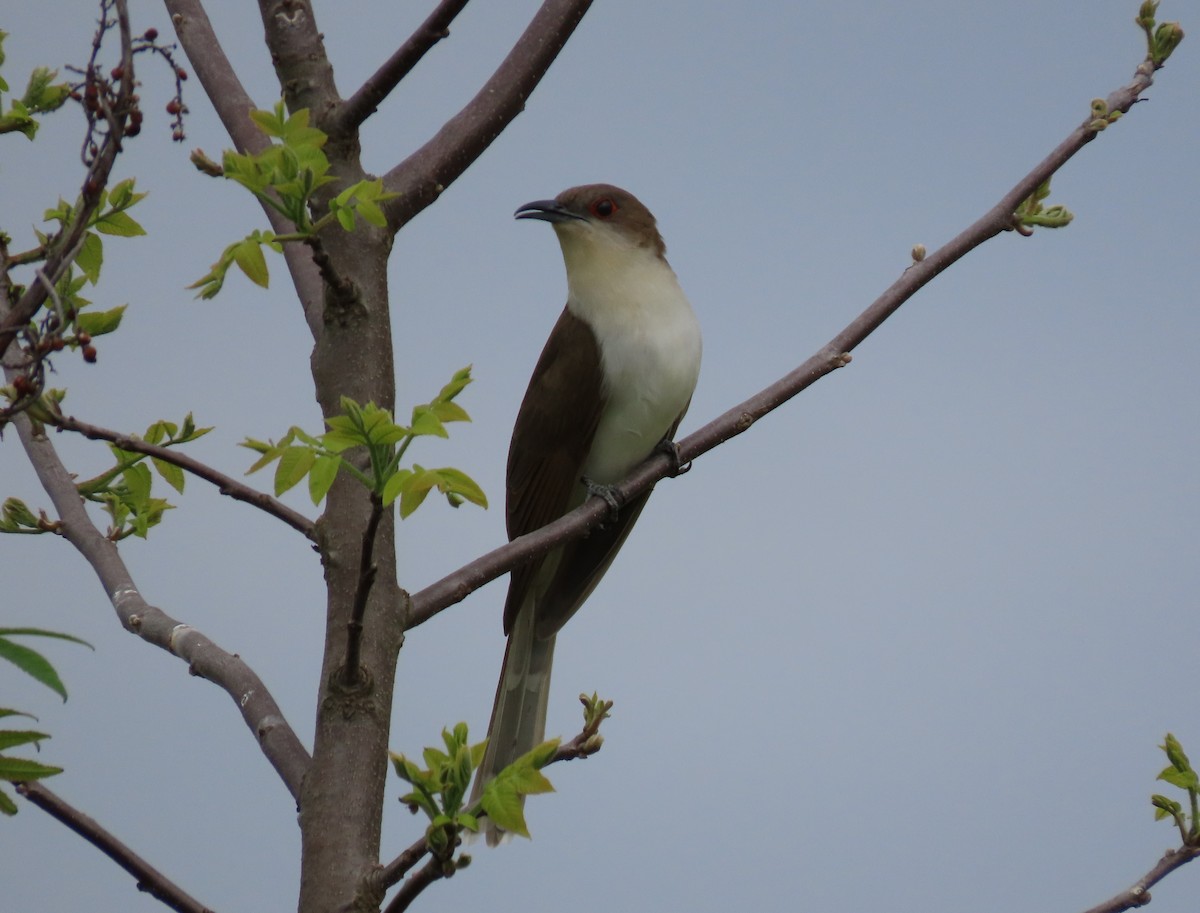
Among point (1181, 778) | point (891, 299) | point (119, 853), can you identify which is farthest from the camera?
point (891, 299)

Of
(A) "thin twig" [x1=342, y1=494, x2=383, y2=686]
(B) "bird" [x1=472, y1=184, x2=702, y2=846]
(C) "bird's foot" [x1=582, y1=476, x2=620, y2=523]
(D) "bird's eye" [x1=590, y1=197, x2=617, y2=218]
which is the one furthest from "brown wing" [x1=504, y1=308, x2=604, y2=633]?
(A) "thin twig" [x1=342, y1=494, x2=383, y2=686]

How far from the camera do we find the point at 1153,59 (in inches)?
151

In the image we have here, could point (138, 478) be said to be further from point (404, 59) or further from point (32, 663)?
point (32, 663)

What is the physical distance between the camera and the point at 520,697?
492 cm

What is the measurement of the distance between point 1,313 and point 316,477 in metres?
0.74

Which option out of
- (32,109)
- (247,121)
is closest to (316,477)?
(32,109)

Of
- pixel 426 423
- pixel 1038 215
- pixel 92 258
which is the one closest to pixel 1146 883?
pixel 1038 215

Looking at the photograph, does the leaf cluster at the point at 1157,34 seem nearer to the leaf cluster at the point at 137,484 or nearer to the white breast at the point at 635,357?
the white breast at the point at 635,357

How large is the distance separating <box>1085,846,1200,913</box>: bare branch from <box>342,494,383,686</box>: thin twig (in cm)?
172

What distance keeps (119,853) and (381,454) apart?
1.15 meters

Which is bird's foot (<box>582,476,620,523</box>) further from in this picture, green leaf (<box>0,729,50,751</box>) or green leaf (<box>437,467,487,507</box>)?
green leaf (<box>0,729,50,751</box>)

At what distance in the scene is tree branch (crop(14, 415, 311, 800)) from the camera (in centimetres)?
Result: 319

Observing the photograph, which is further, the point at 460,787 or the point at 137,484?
the point at 137,484

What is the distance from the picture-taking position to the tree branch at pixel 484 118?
3572mm
